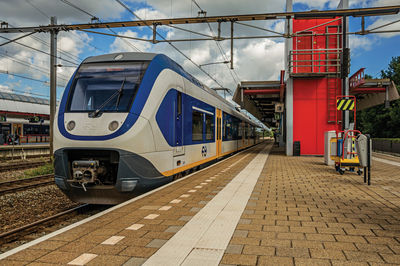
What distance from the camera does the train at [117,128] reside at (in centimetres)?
598

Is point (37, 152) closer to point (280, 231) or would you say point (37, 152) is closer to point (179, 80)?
point (179, 80)

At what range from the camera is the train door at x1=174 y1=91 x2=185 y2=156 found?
25.7 ft

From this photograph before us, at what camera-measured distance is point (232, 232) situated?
3990mm

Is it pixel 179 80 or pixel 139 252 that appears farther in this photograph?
pixel 179 80

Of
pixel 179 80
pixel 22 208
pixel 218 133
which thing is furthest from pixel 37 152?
pixel 179 80

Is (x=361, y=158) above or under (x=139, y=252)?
above

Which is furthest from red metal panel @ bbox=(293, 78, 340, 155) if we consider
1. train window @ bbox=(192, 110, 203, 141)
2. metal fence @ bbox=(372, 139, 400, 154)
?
train window @ bbox=(192, 110, 203, 141)

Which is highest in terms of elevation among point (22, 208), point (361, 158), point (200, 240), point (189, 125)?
point (189, 125)

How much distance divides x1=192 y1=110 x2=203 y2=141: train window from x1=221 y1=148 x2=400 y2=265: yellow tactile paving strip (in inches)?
118

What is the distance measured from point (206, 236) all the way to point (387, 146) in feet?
80.7

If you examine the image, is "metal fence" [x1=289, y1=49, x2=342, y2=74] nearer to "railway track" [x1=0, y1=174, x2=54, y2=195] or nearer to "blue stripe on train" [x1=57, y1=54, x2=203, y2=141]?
"blue stripe on train" [x1=57, y1=54, x2=203, y2=141]

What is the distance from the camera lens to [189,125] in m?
8.98

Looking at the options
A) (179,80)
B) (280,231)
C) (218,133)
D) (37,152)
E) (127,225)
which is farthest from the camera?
(37,152)

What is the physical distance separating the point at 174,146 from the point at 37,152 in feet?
61.6
